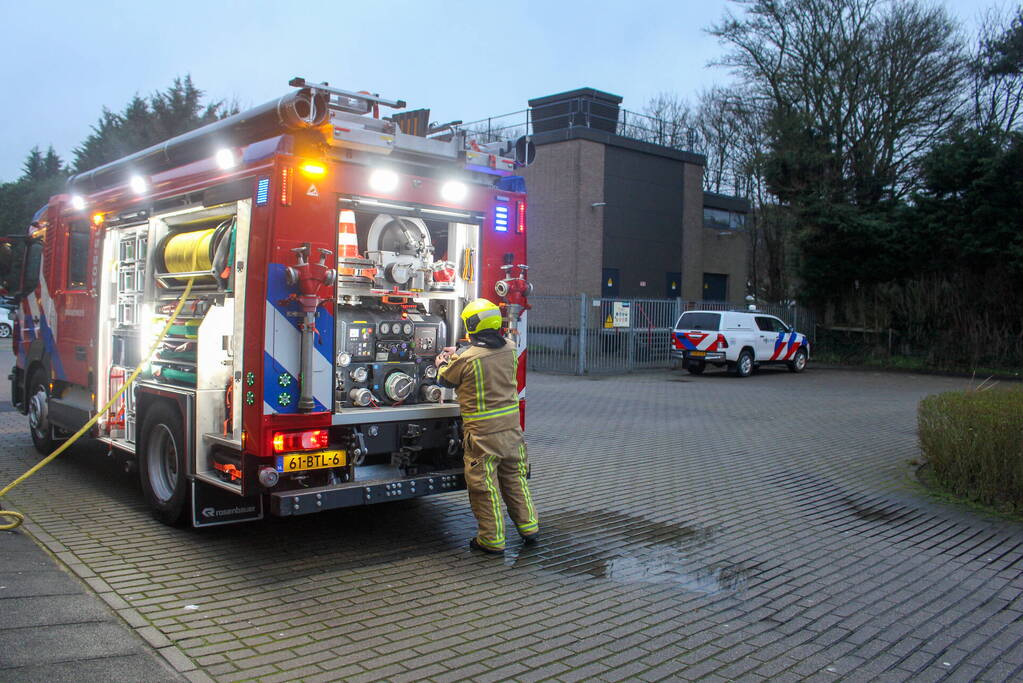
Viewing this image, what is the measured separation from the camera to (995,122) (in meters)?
26.0

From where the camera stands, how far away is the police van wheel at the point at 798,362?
79.3 ft

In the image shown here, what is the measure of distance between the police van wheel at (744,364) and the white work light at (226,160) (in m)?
17.8

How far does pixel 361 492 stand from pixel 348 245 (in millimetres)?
1733

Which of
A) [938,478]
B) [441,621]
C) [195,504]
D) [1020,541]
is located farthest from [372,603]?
[938,478]

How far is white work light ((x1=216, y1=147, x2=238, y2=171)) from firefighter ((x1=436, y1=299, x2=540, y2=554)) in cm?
190

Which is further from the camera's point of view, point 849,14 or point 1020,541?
point 849,14

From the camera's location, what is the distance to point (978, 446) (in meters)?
7.61

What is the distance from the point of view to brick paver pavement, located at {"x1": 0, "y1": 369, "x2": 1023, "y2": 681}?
4.24 metres

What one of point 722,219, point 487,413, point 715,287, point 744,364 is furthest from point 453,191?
point 722,219

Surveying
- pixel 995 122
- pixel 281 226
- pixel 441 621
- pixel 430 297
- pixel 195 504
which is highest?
pixel 995 122

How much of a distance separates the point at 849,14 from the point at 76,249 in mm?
27189

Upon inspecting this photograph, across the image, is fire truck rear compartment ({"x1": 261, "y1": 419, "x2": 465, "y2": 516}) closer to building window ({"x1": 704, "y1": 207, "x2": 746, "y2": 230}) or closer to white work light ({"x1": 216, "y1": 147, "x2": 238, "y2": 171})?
white work light ({"x1": 216, "y1": 147, "x2": 238, "y2": 171})

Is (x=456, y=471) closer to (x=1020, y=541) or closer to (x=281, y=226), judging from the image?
(x=281, y=226)

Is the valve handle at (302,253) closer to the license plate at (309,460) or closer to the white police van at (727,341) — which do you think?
the license plate at (309,460)
